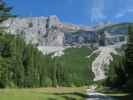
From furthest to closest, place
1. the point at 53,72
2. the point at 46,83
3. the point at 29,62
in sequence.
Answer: the point at 53,72
the point at 46,83
the point at 29,62

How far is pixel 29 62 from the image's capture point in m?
126

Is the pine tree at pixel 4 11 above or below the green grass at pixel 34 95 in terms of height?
above

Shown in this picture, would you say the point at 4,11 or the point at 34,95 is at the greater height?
the point at 4,11

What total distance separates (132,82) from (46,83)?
227 ft

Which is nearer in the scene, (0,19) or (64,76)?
(0,19)

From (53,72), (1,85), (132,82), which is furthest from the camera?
(53,72)

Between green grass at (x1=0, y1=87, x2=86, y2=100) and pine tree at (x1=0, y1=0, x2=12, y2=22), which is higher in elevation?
pine tree at (x1=0, y1=0, x2=12, y2=22)

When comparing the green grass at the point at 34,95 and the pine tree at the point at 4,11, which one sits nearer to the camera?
the pine tree at the point at 4,11

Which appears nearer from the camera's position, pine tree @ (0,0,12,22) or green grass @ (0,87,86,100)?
pine tree @ (0,0,12,22)

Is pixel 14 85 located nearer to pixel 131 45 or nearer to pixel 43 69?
pixel 43 69

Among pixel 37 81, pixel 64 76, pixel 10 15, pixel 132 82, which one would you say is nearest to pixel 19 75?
pixel 37 81

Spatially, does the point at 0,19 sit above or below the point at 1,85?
above

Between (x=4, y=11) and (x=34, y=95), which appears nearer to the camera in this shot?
(x=4, y=11)

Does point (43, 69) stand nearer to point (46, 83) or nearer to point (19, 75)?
point (46, 83)
